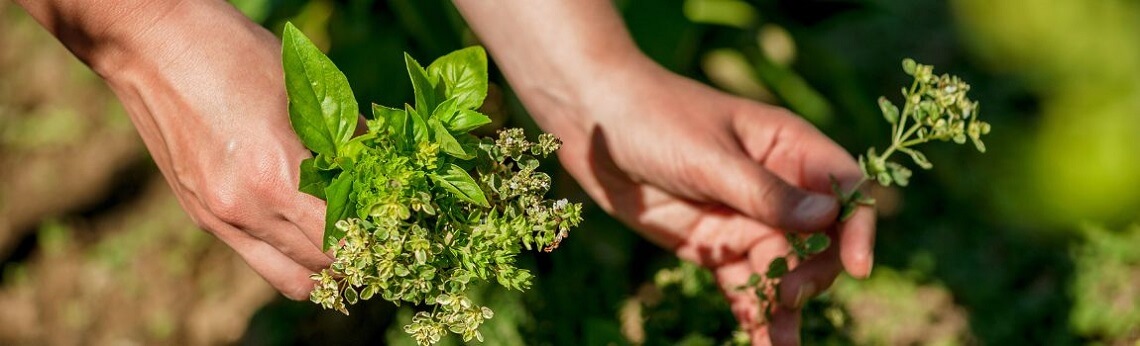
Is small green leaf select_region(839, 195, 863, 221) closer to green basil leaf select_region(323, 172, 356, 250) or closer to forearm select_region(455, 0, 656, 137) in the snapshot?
forearm select_region(455, 0, 656, 137)

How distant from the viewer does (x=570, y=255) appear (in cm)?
230

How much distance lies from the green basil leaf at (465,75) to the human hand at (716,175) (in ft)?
→ 1.91

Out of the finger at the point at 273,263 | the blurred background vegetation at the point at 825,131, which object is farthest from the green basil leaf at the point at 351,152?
the blurred background vegetation at the point at 825,131

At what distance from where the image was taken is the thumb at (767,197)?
4.68 feet

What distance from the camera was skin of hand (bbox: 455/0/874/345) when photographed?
154 cm

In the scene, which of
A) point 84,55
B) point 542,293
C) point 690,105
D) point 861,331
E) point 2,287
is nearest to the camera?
point 84,55

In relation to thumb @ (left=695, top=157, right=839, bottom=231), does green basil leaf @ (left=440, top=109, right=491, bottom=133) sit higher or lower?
lower

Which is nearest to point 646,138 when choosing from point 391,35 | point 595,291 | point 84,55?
point 595,291

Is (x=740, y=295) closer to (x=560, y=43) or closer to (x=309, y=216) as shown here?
(x=560, y=43)

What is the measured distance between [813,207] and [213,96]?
790 millimetres

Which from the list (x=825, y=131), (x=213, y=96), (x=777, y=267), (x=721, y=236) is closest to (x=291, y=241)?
(x=213, y=96)

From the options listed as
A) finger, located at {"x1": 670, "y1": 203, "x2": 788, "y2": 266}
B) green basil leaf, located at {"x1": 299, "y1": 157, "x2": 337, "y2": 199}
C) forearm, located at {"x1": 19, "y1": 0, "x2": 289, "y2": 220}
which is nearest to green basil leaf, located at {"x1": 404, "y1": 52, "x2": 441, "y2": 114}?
green basil leaf, located at {"x1": 299, "y1": 157, "x2": 337, "y2": 199}

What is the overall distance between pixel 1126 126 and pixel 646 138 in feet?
4.57

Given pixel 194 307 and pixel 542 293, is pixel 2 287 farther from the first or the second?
pixel 542 293
